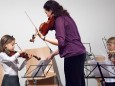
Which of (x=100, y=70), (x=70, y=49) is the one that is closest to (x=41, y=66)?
(x=100, y=70)

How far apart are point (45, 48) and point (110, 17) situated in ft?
3.69

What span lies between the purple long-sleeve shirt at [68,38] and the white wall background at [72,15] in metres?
1.66

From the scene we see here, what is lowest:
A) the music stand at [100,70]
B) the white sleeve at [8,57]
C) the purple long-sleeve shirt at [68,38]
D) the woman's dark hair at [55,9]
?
the music stand at [100,70]

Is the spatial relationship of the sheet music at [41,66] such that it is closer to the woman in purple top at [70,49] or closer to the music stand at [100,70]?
the music stand at [100,70]

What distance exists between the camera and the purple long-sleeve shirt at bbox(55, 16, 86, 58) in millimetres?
Result: 2137

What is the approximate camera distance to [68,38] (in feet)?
7.13

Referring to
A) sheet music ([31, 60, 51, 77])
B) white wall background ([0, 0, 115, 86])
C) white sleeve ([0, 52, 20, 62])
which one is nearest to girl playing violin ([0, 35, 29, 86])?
white sleeve ([0, 52, 20, 62])

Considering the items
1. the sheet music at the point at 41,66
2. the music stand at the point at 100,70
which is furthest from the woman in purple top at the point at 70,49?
the sheet music at the point at 41,66

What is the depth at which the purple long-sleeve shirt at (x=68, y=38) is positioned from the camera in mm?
2137

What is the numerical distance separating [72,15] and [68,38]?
174 centimetres

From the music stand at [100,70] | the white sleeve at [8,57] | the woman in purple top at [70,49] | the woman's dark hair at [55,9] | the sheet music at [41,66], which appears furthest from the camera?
the white sleeve at [8,57]

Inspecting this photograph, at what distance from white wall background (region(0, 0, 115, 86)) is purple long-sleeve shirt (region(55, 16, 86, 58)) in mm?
1664

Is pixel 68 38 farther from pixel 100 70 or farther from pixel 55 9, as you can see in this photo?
pixel 100 70

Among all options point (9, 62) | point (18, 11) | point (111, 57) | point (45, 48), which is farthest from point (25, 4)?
point (111, 57)
